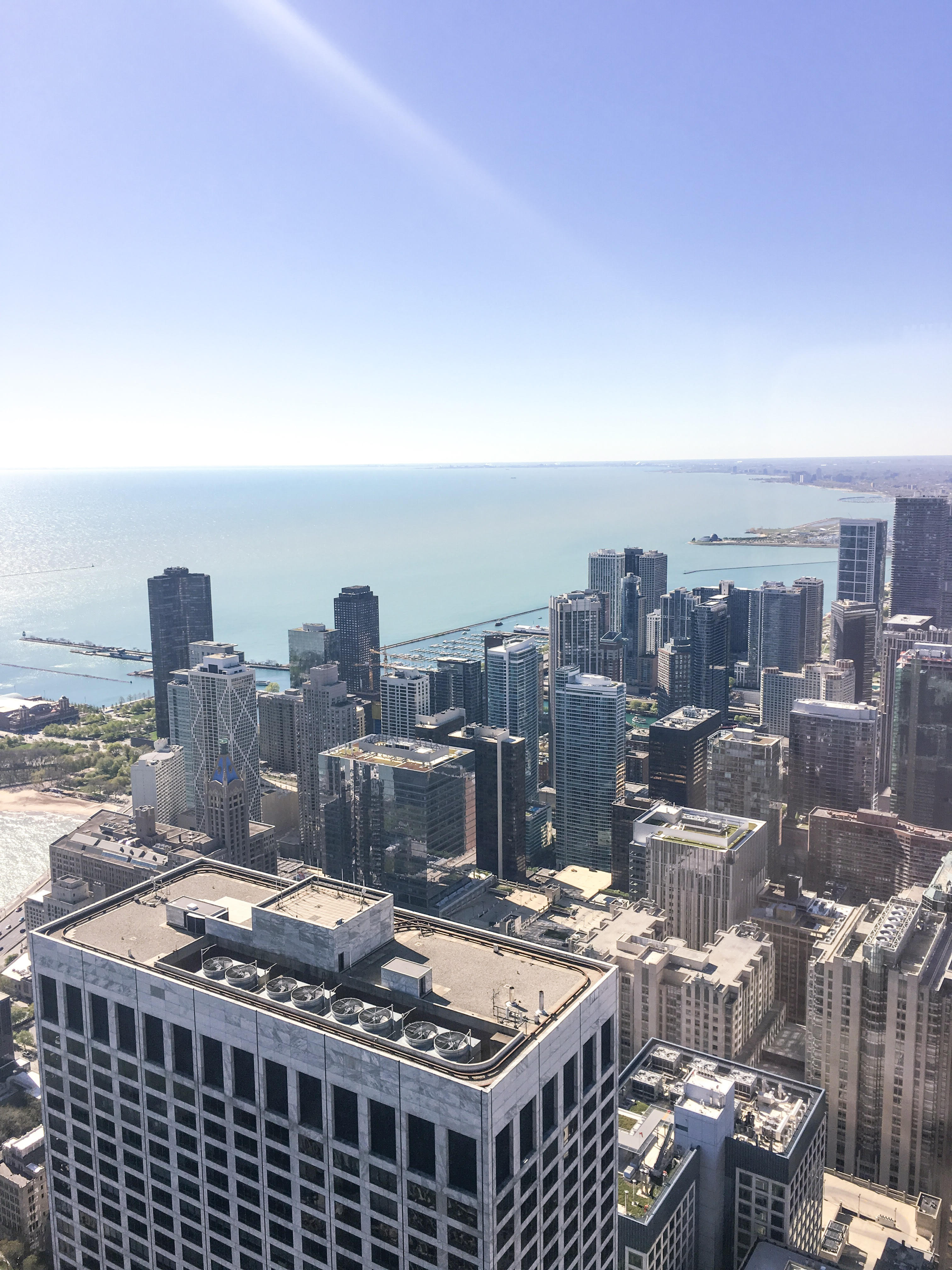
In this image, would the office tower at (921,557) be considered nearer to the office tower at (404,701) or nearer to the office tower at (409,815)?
the office tower at (404,701)

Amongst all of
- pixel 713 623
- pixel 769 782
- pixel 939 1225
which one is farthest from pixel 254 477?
pixel 939 1225

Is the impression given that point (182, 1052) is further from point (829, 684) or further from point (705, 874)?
point (829, 684)

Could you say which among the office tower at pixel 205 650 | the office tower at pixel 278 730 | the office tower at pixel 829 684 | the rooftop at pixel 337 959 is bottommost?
the office tower at pixel 278 730

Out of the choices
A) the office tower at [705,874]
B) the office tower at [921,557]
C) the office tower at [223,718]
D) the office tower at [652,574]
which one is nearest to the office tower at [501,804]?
the office tower at [705,874]

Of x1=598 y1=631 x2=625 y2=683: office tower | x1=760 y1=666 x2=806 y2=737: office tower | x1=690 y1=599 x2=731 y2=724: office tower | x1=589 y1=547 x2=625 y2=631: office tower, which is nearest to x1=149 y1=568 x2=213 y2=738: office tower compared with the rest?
x1=598 y1=631 x2=625 y2=683: office tower

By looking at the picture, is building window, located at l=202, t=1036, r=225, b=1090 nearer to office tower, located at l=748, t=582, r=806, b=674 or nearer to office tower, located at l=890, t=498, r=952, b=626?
office tower, located at l=890, t=498, r=952, b=626

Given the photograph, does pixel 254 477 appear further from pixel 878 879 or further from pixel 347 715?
pixel 878 879
